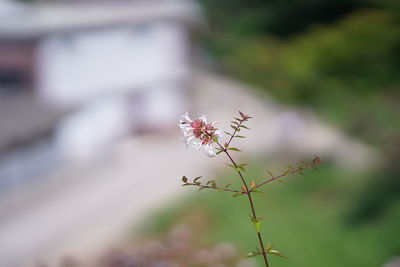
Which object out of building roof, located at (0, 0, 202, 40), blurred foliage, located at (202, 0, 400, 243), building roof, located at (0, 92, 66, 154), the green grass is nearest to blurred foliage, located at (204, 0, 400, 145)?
blurred foliage, located at (202, 0, 400, 243)

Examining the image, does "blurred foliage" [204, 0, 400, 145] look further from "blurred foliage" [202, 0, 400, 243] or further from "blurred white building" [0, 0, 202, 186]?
"blurred white building" [0, 0, 202, 186]

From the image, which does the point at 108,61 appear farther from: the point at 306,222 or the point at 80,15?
the point at 306,222

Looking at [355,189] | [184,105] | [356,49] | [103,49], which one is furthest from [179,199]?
[184,105]

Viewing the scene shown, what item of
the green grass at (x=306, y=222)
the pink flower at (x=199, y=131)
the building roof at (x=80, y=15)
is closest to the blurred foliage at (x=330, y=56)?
the green grass at (x=306, y=222)

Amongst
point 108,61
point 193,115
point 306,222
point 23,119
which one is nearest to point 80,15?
point 108,61

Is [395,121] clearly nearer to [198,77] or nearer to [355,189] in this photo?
[355,189]

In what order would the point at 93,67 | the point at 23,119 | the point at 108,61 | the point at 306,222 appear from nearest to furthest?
the point at 306,222, the point at 23,119, the point at 93,67, the point at 108,61

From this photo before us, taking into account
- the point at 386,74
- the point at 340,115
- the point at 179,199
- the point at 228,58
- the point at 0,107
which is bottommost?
the point at 179,199
